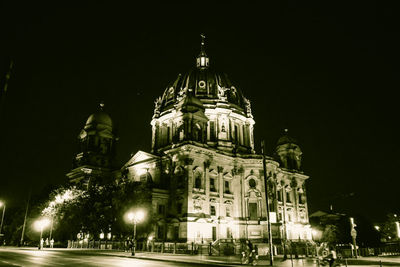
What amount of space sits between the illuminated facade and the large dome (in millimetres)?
193

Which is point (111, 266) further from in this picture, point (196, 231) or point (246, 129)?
point (246, 129)

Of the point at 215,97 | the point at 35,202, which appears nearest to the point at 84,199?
the point at 35,202

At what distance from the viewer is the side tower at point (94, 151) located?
6081 centimetres

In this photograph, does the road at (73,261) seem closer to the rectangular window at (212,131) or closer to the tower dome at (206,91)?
the rectangular window at (212,131)

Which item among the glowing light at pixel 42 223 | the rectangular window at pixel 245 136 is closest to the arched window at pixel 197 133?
the rectangular window at pixel 245 136

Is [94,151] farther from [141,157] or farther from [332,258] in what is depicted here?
[332,258]

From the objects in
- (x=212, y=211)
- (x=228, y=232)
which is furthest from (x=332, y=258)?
(x=228, y=232)

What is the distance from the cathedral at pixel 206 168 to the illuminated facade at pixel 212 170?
14 centimetres

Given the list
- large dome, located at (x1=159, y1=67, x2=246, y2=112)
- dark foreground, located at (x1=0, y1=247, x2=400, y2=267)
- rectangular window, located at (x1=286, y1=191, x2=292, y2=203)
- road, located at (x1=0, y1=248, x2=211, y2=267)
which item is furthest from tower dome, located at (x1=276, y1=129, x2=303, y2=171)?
road, located at (x1=0, y1=248, x2=211, y2=267)

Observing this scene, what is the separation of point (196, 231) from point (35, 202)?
113ft

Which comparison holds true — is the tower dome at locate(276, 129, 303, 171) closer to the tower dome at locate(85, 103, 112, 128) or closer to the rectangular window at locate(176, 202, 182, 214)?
the rectangular window at locate(176, 202, 182, 214)

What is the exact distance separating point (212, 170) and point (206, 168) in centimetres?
160

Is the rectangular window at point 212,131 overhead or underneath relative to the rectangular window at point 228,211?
overhead

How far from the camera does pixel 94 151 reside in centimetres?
6291
